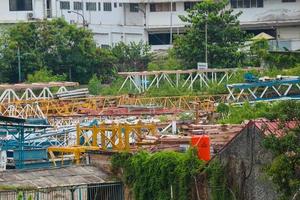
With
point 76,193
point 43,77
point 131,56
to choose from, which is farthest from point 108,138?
point 131,56

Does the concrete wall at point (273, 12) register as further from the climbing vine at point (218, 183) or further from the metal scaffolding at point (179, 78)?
the climbing vine at point (218, 183)

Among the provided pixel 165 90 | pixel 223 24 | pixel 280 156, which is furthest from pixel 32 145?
pixel 223 24

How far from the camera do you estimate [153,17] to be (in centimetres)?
9250

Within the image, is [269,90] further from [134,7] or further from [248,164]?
[134,7]

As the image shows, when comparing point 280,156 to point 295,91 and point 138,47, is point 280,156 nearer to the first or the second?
point 295,91

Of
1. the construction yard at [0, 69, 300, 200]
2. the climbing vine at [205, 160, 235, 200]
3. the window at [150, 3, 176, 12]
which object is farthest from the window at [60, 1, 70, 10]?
the climbing vine at [205, 160, 235, 200]

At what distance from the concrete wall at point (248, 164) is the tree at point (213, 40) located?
3562 centimetres

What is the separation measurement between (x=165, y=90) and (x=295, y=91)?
10.3 m

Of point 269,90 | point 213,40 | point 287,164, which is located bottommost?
point 287,164

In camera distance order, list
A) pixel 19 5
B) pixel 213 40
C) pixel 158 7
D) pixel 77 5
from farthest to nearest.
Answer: pixel 158 7, pixel 77 5, pixel 19 5, pixel 213 40

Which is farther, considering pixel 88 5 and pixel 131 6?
pixel 131 6

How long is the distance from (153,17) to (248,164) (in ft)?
175

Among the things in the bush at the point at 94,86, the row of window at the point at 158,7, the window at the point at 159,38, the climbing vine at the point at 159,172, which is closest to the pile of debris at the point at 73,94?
the bush at the point at 94,86

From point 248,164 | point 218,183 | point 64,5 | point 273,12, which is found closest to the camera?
point 248,164
